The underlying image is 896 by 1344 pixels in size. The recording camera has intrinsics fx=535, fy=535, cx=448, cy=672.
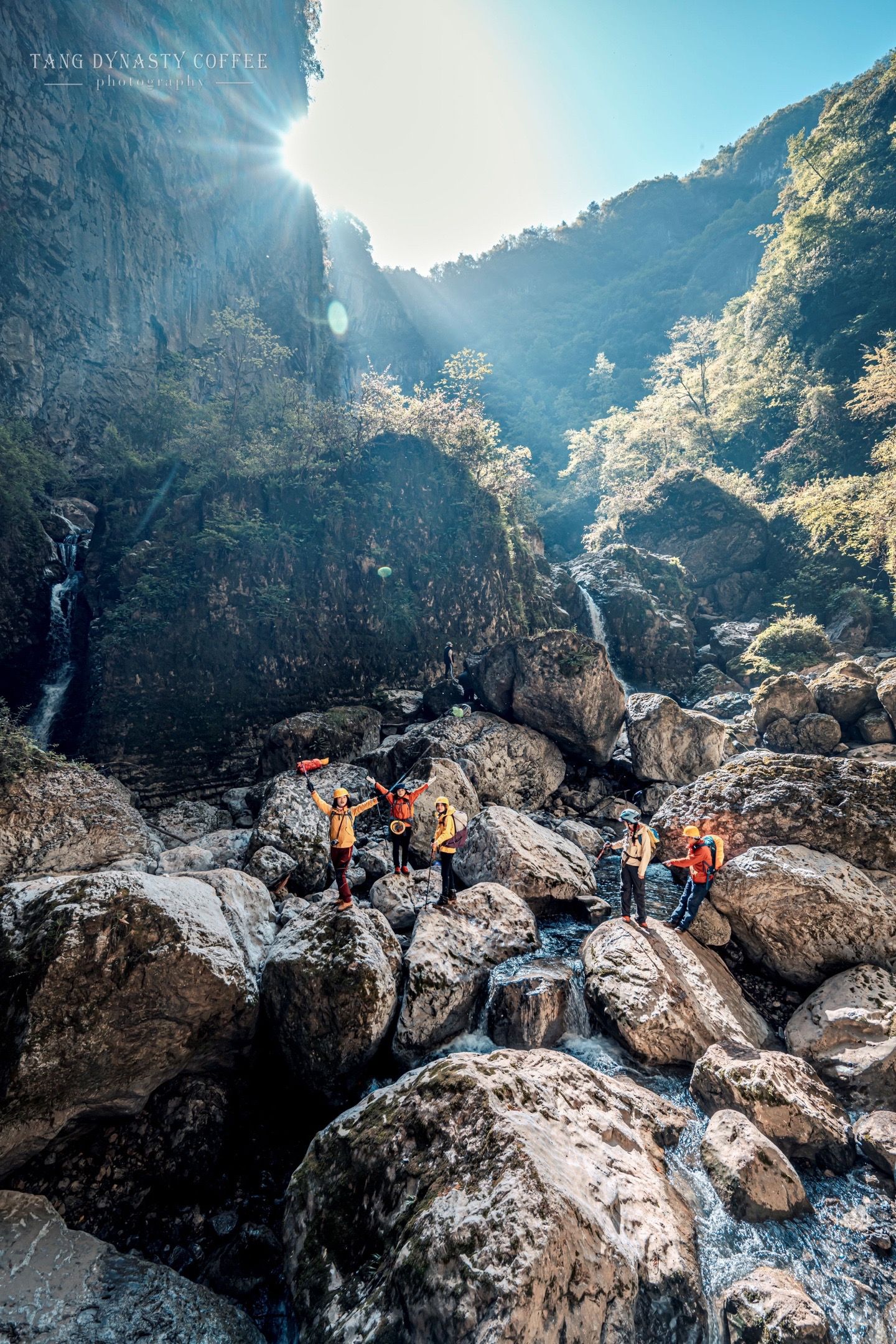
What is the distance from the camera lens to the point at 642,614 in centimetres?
2558

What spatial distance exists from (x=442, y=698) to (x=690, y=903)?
449 inches

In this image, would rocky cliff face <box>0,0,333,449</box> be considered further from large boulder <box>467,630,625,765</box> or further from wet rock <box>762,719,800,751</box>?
wet rock <box>762,719,800,751</box>

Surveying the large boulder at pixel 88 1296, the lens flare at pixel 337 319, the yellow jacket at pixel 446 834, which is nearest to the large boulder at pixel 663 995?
the yellow jacket at pixel 446 834

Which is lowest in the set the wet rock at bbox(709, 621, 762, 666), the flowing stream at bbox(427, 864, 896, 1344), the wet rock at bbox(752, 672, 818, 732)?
the flowing stream at bbox(427, 864, 896, 1344)

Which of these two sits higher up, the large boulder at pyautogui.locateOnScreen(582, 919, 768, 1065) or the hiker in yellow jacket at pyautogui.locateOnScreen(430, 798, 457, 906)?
Answer: the hiker in yellow jacket at pyautogui.locateOnScreen(430, 798, 457, 906)

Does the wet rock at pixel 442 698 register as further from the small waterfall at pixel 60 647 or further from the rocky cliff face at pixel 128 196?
the rocky cliff face at pixel 128 196

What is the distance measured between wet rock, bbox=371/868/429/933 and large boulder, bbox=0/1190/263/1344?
14.9 ft

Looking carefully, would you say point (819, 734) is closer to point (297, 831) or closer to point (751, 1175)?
point (751, 1175)

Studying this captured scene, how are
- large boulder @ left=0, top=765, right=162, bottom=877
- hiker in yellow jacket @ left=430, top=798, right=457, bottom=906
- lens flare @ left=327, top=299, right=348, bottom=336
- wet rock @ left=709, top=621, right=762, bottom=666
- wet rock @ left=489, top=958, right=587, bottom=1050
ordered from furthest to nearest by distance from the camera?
lens flare @ left=327, top=299, right=348, bottom=336
wet rock @ left=709, top=621, right=762, bottom=666
large boulder @ left=0, top=765, right=162, bottom=877
hiker in yellow jacket @ left=430, top=798, right=457, bottom=906
wet rock @ left=489, top=958, right=587, bottom=1050

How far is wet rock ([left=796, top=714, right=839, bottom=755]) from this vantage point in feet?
51.4

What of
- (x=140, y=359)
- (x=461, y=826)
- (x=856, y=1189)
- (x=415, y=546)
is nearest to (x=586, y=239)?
(x=140, y=359)

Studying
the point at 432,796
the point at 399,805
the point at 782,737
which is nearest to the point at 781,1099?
the point at 399,805

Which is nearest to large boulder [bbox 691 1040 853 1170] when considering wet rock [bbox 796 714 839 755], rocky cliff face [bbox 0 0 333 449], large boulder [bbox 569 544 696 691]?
wet rock [bbox 796 714 839 755]

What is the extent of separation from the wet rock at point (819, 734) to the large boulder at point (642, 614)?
313 inches
